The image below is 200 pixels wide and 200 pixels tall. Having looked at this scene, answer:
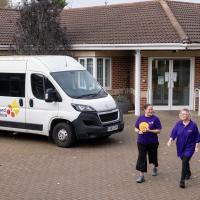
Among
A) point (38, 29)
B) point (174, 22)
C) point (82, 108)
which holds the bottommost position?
point (82, 108)

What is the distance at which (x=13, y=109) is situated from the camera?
1347 centimetres

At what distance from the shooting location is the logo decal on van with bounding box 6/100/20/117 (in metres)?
13.4

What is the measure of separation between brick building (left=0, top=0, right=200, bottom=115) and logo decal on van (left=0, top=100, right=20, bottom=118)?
254 inches

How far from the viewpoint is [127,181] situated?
9.36 metres

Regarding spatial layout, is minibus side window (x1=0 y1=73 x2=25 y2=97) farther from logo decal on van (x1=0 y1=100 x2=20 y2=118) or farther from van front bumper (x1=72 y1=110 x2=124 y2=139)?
van front bumper (x1=72 y1=110 x2=124 y2=139)

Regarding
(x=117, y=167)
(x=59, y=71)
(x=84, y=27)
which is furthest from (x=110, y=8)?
(x=117, y=167)

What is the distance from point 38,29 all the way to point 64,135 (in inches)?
290

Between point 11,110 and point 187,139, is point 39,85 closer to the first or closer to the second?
point 11,110

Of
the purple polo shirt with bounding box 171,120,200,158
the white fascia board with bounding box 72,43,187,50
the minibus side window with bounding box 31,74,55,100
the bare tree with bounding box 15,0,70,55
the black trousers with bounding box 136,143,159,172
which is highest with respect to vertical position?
the bare tree with bounding box 15,0,70,55

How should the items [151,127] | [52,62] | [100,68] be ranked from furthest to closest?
1. [100,68]
2. [52,62]
3. [151,127]

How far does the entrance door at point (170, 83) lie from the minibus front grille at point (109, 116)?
733 centimetres

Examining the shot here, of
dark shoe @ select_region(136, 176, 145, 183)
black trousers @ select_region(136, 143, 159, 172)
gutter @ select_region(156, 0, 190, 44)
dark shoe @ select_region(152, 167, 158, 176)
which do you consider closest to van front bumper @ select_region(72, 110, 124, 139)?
dark shoe @ select_region(152, 167, 158, 176)

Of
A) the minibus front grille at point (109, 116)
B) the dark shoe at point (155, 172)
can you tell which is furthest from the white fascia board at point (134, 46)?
the dark shoe at point (155, 172)

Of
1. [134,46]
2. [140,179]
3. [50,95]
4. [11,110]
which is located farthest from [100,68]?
[140,179]
